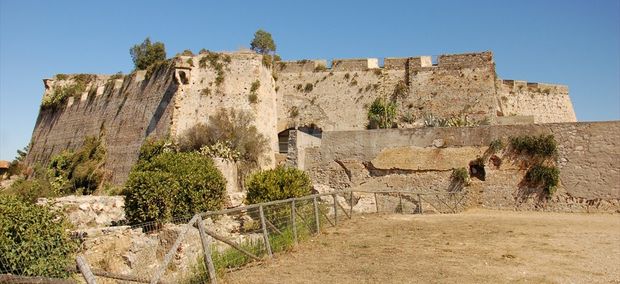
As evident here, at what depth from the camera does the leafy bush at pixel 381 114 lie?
28.4 metres

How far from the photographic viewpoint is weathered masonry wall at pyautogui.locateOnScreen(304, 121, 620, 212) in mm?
16672

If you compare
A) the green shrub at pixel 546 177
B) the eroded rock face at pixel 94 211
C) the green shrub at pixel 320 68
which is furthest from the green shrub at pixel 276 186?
the green shrub at pixel 320 68

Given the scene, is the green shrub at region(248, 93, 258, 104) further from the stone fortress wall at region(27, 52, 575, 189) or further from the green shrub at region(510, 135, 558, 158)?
the green shrub at region(510, 135, 558, 158)

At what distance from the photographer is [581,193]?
16.7 meters

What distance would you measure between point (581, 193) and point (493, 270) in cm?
1015

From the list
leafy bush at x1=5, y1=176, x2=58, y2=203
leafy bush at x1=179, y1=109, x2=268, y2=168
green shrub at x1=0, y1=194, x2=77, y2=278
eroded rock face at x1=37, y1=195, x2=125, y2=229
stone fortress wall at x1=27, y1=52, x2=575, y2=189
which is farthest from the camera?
stone fortress wall at x1=27, y1=52, x2=575, y2=189

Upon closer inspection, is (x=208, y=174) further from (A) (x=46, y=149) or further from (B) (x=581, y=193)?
(A) (x=46, y=149)

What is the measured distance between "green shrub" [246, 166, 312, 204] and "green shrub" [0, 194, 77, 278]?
601cm

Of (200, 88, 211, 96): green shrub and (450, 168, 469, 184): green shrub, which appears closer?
(450, 168, 469, 184): green shrub

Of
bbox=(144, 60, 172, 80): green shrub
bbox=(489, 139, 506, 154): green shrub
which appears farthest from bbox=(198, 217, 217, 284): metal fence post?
bbox=(144, 60, 172, 80): green shrub

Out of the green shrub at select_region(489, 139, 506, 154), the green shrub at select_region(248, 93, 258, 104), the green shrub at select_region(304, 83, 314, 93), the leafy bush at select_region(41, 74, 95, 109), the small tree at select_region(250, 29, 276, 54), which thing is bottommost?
the green shrub at select_region(489, 139, 506, 154)

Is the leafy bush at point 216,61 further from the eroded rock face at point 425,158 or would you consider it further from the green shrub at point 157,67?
the eroded rock face at point 425,158

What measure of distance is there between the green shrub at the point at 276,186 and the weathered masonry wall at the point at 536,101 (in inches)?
721

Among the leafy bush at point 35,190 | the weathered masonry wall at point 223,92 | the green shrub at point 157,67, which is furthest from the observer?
the green shrub at point 157,67
